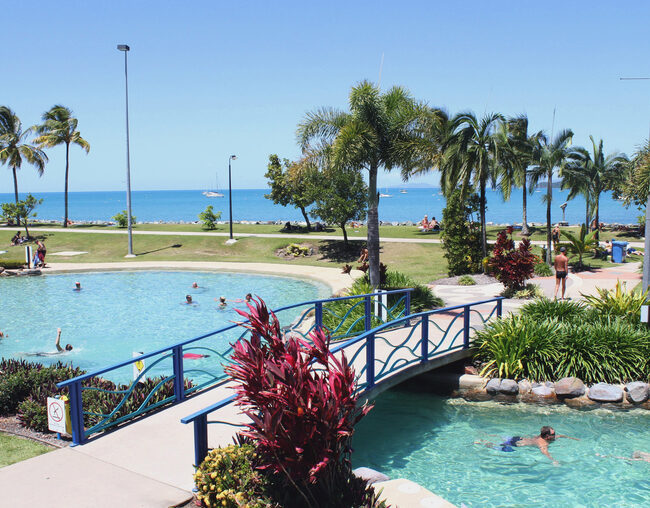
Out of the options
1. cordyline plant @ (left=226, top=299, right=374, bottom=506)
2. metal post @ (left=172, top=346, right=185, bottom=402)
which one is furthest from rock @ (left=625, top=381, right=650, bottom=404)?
metal post @ (left=172, top=346, right=185, bottom=402)

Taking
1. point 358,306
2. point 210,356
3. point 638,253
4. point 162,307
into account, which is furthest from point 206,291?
point 638,253

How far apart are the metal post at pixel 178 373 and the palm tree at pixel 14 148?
4052cm

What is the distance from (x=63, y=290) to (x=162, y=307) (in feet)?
19.9

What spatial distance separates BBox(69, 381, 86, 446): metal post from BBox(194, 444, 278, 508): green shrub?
2.39 meters

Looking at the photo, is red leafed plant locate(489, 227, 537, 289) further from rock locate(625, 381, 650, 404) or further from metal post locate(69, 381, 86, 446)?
metal post locate(69, 381, 86, 446)

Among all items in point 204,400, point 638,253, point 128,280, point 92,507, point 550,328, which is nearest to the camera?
point 92,507

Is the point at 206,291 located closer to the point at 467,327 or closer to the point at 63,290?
the point at 63,290

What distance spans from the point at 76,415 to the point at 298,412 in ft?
13.3

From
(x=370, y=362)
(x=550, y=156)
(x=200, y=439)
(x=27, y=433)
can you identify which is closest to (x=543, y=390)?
(x=370, y=362)

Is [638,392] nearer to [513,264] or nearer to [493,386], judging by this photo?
[493,386]

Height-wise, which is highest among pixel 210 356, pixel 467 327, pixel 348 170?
pixel 348 170

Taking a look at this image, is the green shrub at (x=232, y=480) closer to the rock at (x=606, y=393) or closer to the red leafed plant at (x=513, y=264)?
the rock at (x=606, y=393)

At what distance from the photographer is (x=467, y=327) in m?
12.5

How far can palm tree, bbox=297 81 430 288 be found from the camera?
16000mm
